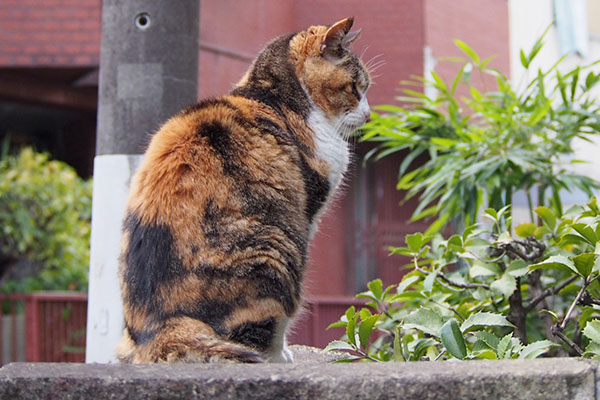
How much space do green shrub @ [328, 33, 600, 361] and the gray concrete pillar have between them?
0.87 meters

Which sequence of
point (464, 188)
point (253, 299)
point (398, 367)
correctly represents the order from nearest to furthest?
1. point (398, 367)
2. point (253, 299)
3. point (464, 188)

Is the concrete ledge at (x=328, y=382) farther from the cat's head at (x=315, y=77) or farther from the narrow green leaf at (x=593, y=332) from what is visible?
the cat's head at (x=315, y=77)

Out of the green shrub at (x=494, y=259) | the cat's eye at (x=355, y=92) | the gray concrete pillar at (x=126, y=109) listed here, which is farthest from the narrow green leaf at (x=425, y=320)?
the gray concrete pillar at (x=126, y=109)

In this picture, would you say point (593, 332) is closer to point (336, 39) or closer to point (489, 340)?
point (489, 340)

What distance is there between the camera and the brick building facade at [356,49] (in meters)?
6.76

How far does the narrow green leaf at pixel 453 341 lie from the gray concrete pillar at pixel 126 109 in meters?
1.47

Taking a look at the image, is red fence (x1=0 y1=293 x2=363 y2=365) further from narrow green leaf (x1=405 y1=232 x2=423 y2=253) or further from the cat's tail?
the cat's tail

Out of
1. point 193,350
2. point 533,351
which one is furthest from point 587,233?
point 193,350

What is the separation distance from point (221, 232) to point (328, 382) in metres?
0.70

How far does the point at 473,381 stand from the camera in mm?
1229

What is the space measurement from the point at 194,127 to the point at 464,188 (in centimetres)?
151

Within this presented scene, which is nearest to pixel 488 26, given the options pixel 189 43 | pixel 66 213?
pixel 66 213

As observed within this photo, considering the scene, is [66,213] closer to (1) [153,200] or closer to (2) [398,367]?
(1) [153,200]

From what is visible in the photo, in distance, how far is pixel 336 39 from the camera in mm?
2506
